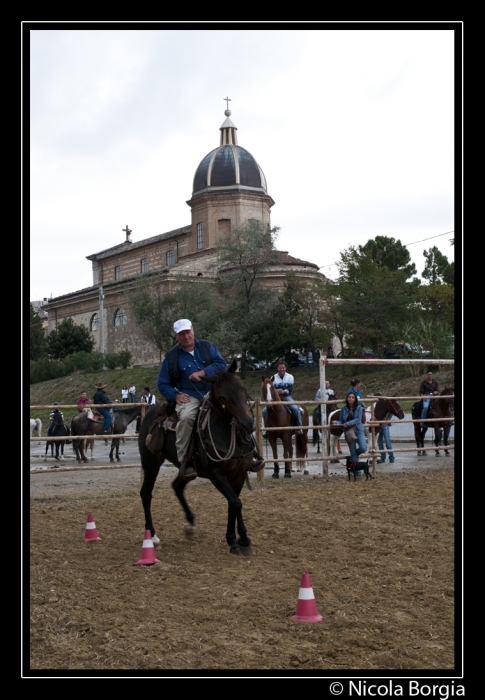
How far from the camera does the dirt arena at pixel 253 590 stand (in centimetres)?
498

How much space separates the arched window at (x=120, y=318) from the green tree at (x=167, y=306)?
9240 millimetres

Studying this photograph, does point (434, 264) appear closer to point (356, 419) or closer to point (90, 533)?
point (356, 419)

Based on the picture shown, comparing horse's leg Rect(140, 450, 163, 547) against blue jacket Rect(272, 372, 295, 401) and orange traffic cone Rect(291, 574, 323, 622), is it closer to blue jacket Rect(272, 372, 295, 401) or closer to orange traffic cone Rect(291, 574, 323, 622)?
orange traffic cone Rect(291, 574, 323, 622)

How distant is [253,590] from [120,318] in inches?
2416

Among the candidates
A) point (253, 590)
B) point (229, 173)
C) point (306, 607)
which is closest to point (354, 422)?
point (253, 590)

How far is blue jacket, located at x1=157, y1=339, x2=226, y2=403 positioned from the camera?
8.91 metres

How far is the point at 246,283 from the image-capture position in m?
50.3

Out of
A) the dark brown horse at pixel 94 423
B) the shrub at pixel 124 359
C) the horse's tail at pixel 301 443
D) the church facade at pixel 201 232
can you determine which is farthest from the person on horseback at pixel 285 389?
the shrub at pixel 124 359

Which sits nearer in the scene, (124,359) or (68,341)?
(124,359)

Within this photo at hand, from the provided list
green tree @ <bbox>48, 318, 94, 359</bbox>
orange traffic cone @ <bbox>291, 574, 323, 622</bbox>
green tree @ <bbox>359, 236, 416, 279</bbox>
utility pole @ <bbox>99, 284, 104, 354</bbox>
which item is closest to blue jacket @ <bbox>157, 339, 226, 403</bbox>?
orange traffic cone @ <bbox>291, 574, 323, 622</bbox>

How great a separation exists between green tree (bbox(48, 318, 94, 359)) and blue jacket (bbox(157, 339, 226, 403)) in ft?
195

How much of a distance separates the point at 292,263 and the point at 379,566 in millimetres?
48754

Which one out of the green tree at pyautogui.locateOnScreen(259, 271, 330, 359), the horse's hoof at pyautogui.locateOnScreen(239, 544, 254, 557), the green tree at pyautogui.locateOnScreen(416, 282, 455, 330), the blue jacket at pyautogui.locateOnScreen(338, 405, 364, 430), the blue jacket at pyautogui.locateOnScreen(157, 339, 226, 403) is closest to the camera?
the horse's hoof at pyautogui.locateOnScreen(239, 544, 254, 557)
